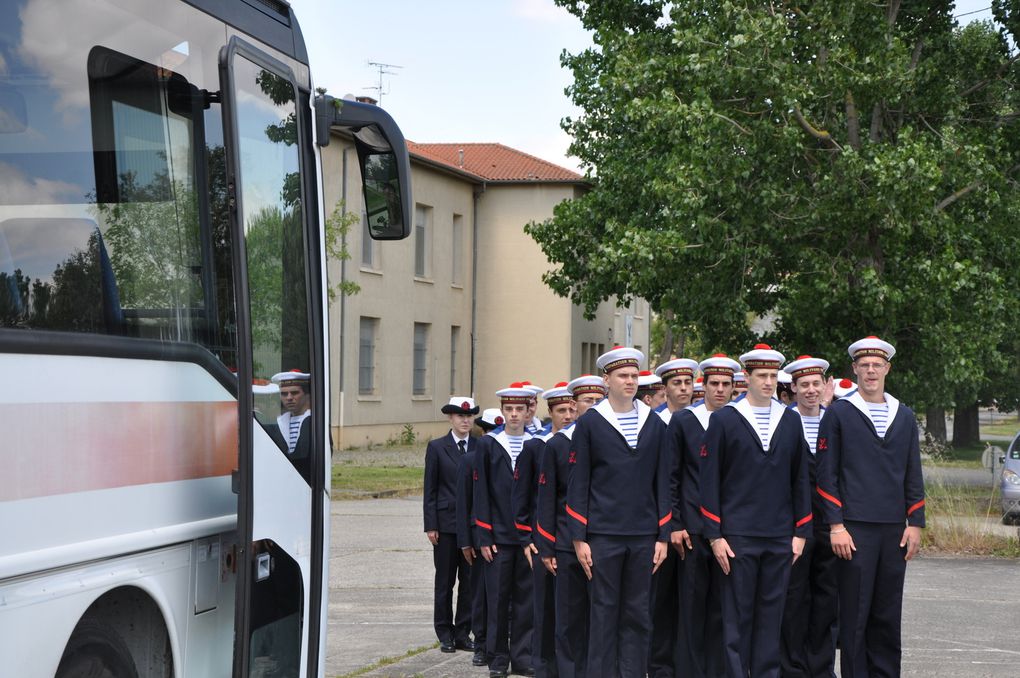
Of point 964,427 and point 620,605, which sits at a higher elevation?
point 620,605

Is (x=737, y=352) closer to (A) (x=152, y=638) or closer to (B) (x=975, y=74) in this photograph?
(B) (x=975, y=74)

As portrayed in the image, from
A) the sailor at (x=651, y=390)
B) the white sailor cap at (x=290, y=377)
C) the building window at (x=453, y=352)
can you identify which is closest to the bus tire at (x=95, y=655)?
the white sailor cap at (x=290, y=377)

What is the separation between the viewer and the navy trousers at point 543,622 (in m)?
9.05

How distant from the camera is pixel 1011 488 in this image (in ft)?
66.9

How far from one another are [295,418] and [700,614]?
14.1 feet

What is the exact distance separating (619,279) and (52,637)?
18112mm

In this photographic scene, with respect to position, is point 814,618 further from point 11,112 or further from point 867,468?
point 11,112

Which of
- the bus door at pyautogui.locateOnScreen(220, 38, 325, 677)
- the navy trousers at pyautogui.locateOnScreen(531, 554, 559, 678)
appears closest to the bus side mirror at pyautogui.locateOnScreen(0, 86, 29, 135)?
the bus door at pyautogui.locateOnScreen(220, 38, 325, 677)

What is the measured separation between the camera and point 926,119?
2106cm

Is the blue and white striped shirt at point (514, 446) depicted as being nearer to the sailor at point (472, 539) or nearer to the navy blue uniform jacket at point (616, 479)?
the sailor at point (472, 539)

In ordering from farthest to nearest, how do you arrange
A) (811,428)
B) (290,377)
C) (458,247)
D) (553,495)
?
(458,247)
(811,428)
(553,495)
(290,377)

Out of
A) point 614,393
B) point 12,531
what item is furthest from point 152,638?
point 614,393

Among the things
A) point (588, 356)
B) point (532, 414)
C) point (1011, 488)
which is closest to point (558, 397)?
point (532, 414)

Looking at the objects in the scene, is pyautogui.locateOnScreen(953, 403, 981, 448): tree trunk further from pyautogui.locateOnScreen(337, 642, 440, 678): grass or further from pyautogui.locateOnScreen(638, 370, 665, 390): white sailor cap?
pyautogui.locateOnScreen(337, 642, 440, 678): grass
